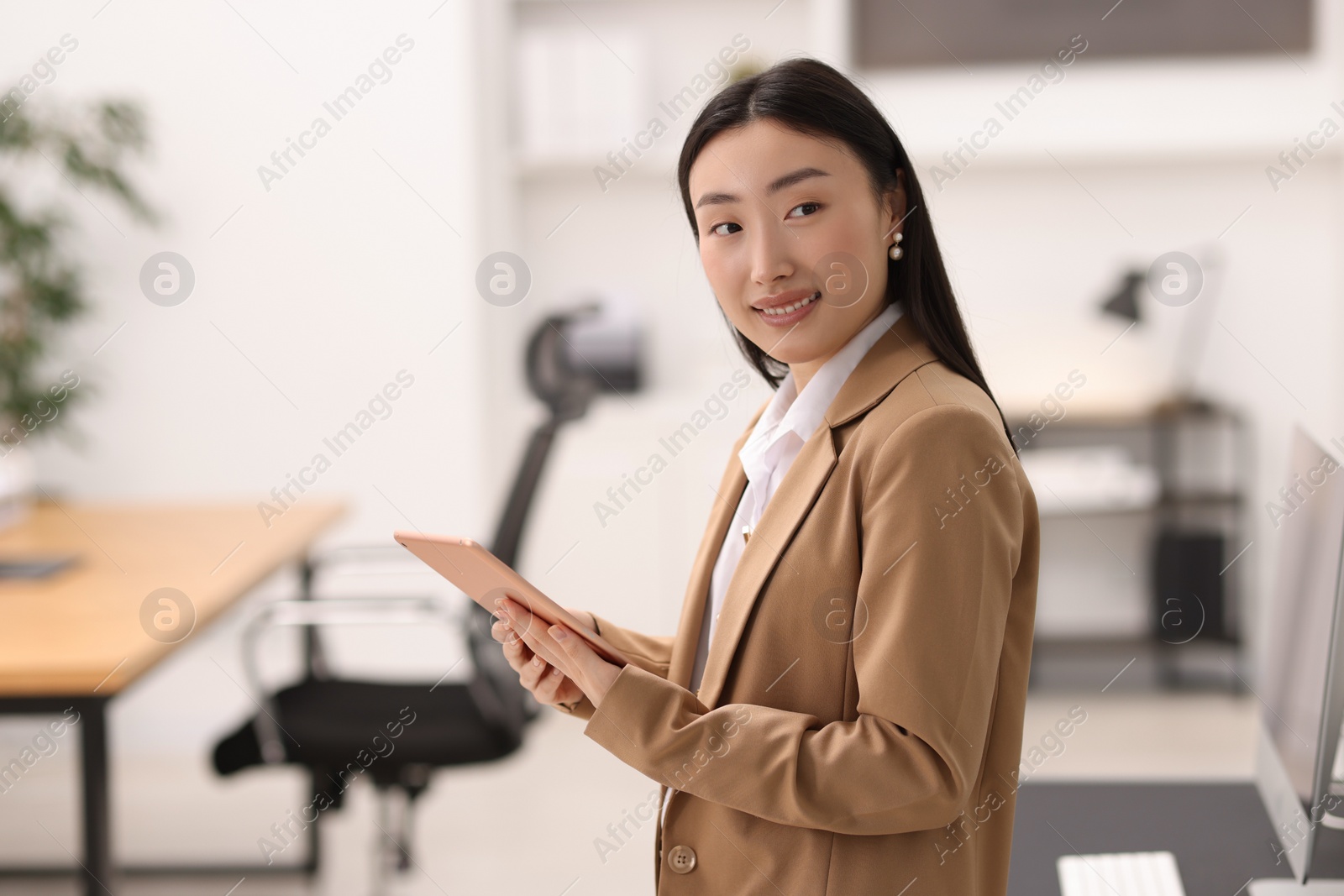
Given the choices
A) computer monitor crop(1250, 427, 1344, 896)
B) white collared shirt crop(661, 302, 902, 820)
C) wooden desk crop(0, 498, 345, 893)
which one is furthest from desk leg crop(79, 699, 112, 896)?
computer monitor crop(1250, 427, 1344, 896)

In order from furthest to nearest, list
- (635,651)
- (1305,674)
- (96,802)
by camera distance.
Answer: (96,802) → (635,651) → (1305,674)

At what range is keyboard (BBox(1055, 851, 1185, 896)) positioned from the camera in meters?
1.22

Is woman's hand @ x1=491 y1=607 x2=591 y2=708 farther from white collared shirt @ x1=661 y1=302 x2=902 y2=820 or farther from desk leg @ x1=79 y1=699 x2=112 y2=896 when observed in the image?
desk leg @ x1=79 y1=699 x2=112 y2=896

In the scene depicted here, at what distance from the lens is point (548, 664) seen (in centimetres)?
122

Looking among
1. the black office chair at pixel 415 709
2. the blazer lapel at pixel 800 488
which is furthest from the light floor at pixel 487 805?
the blazer lapel at pixel 800 488

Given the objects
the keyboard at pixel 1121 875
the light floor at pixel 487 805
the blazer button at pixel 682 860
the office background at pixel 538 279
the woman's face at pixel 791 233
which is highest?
the office background at pixel 538 279

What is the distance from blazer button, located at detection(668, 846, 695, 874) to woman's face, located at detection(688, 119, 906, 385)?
18.8 inches

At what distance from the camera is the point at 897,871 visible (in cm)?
102

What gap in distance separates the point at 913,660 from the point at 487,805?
251 centimetres

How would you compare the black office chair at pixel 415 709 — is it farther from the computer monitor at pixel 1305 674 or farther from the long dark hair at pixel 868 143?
the computer monitor at pixel 1305 674

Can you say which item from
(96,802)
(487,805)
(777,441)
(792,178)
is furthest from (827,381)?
(487,805)

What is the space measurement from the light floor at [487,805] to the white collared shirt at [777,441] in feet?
4.87

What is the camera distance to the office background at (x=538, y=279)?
3.55m

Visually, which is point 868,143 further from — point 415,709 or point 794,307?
point 415,709
